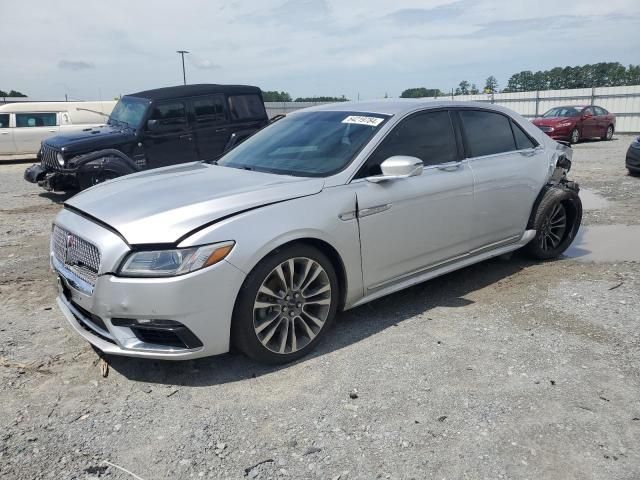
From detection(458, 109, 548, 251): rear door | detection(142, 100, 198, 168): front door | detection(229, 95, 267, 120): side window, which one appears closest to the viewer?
detection(458, 109, 548, 251): rear door

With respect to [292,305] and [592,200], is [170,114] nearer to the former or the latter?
[292,305]

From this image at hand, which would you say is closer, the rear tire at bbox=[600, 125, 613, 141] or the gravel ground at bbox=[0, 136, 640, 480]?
the gravel ground at bbox=[0, 136, 640, 480]

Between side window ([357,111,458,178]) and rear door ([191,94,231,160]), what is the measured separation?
6.14 m

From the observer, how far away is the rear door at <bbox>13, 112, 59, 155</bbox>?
16109 mm

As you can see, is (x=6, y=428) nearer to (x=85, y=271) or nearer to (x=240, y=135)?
(x=85, y=271)

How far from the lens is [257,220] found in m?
3.08

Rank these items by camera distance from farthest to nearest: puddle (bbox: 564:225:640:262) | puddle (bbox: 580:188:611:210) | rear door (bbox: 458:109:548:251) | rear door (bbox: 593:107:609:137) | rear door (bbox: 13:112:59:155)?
1. rear door (bbox: 593:107:609:137)
2. rear door (bbox: 13:112:59:155)
3. puddle (bbox: 580:188:611:210)
4. puddle (bbox: 564:225:640:262)
5. rear door (bbox: 458:109:548:251)

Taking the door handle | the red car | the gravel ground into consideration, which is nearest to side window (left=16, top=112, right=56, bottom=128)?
the gravel ground

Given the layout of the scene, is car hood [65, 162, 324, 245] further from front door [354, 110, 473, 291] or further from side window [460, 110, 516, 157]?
side window [460, 110, 516, 157]

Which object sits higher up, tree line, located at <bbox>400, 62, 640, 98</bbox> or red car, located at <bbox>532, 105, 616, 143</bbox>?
tree line, located at <bbox>400, 62, 640, 98</bbox>

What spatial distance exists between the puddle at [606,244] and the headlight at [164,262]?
14.0 ft

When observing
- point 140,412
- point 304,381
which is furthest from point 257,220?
point 140,412

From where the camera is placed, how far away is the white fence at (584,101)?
25.7 meters

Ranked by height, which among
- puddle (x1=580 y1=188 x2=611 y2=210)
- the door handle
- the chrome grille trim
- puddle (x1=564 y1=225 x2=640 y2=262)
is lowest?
puddle (x1=564 y1=225 x2=640 y2=262)
